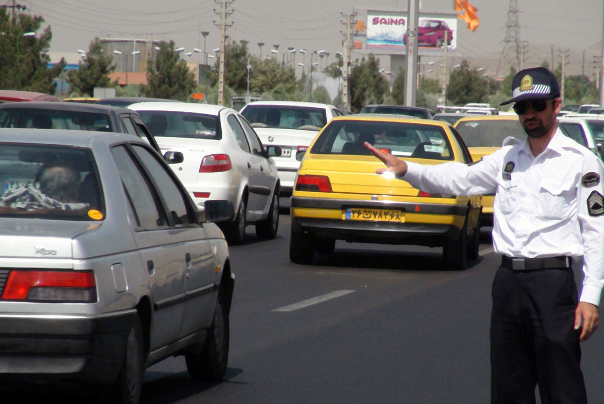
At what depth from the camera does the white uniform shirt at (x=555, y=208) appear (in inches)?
175

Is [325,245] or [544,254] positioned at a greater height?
[544,254]

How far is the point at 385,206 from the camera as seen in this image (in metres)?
11.9

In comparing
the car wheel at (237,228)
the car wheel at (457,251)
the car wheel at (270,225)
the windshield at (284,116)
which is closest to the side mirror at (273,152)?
the car wheel at (270,225)

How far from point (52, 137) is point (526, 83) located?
2.40 metres

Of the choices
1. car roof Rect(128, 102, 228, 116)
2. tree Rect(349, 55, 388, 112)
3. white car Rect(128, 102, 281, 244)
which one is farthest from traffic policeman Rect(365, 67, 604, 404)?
tree Rect(349, 55, 388, 112)

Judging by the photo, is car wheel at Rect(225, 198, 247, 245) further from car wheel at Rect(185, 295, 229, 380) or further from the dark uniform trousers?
the dark uniform trousers

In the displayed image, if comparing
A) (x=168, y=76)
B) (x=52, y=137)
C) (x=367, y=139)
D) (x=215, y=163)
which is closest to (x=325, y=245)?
(x=367, y=139)

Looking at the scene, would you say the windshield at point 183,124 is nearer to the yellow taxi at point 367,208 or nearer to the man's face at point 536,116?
the yellow taxi at point 367,208

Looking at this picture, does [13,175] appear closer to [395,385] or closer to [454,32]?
[395,385]

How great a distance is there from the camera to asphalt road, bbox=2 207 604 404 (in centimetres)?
649

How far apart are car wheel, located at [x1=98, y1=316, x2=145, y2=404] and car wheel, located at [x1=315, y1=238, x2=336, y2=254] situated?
26.3 feet

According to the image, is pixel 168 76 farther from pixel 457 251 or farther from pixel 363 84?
pixel 457 251

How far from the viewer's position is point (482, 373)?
720cm

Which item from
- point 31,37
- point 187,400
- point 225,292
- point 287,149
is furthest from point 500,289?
point 31,37
